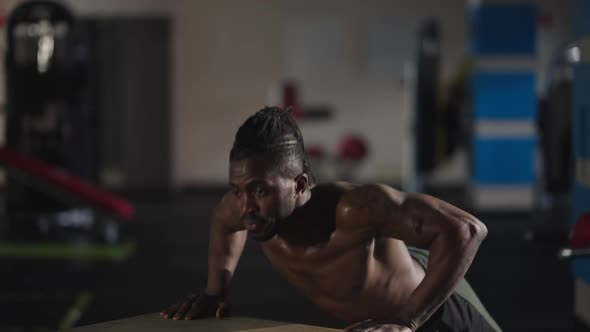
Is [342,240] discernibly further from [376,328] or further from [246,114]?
[246,114]

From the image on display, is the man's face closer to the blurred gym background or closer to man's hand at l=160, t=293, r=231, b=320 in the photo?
man's hand at l=160, t=293, r=231, b=320

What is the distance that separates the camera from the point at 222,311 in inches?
88.1

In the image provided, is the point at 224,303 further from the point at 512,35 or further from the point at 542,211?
the point at 512,35

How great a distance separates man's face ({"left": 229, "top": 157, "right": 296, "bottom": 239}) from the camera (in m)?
1.98

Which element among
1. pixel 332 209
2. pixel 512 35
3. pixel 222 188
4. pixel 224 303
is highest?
pixel 512 35

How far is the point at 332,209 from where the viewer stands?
2182 millimetres

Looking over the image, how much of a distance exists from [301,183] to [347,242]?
0.20 meters

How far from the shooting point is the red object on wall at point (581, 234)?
245 centimetres

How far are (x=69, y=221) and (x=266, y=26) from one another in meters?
4.53

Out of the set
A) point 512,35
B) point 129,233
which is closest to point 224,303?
point 129,233

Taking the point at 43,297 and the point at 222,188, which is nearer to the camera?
the point at 43,297

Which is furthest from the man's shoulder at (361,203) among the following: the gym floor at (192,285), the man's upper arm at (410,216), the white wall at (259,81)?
the white wall at (259,81)

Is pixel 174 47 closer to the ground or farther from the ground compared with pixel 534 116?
farther from the ground

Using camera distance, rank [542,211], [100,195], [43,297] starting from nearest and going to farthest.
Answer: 1. [43,297]
2. [100,195]
3. [542,211]
